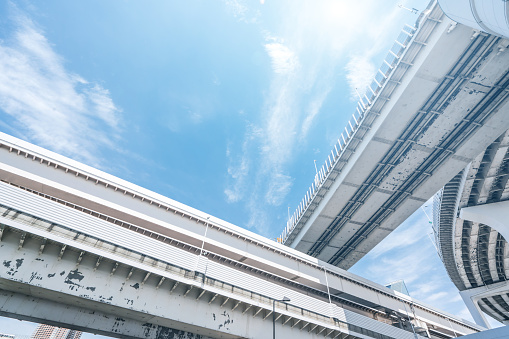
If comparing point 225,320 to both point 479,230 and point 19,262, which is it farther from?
point 479,230

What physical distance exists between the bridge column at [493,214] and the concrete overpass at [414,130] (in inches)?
382

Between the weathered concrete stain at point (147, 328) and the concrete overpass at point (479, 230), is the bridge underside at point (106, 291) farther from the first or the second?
the concrete overpass at point (479, 230)

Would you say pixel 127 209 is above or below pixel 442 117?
below

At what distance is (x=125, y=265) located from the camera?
520 inches

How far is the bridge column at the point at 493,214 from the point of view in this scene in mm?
28359

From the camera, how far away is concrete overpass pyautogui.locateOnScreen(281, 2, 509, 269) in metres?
15.7

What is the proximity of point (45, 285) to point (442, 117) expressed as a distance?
1036 inches

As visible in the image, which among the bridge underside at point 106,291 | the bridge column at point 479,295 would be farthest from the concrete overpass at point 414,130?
the bridge column at point 479,295

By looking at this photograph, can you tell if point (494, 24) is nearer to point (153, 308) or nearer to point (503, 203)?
point (153, 308)

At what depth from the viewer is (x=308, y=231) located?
29094 millimetres

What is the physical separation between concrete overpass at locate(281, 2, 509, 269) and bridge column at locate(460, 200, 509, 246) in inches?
382

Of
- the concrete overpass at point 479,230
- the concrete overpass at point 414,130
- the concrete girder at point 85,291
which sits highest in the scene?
the concrete overpass at point 479,230

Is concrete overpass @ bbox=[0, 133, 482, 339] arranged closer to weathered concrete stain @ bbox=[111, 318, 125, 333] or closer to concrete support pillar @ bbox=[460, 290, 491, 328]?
weathered concrete stain @ bbox=[111, 318, 125, 333]

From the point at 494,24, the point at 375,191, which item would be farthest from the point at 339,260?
the point at 494,24
